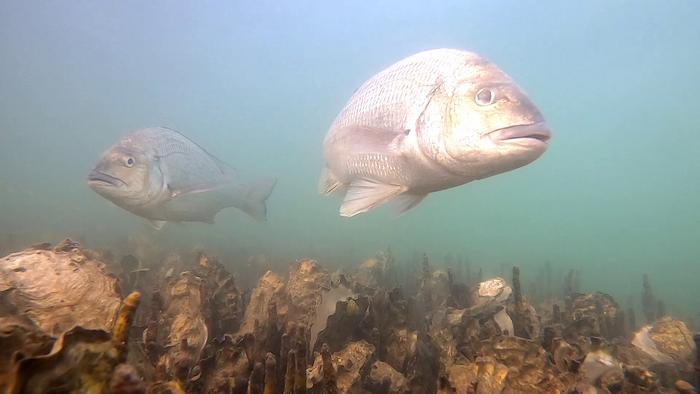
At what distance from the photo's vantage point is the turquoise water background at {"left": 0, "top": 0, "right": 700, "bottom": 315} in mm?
55812

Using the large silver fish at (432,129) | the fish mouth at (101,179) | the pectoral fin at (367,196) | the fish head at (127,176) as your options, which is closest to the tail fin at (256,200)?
the fish head at (127,176)

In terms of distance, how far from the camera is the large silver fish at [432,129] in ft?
8.57

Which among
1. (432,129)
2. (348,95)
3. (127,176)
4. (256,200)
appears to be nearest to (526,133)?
(432,129)

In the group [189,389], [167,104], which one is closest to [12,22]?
[167,104]

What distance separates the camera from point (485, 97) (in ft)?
8.95

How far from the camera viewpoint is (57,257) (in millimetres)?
2373

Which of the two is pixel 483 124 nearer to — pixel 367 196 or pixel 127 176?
pixel 367 196

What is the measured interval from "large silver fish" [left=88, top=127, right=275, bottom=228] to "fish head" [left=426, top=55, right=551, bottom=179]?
13.2 ft

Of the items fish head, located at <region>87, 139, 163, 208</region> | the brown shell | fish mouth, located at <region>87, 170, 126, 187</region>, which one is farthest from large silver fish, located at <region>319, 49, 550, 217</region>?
fish mouth, located at <region>87, 170, 126, 187</region>

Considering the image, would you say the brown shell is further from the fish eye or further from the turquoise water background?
the turquoise water background

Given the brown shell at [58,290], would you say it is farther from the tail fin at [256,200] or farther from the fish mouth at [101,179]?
the tail fin at [256,200]

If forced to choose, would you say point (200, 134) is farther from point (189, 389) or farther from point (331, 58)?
point (189, 389)

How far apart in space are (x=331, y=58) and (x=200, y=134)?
54114mm

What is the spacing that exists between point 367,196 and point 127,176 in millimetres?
3361
